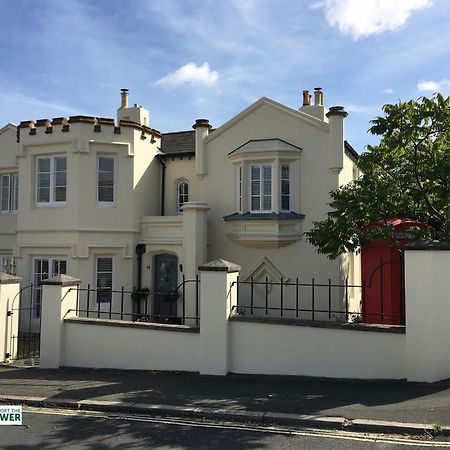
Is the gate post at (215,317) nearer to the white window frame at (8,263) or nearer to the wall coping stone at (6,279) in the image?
the wall coping stone at (6,279)

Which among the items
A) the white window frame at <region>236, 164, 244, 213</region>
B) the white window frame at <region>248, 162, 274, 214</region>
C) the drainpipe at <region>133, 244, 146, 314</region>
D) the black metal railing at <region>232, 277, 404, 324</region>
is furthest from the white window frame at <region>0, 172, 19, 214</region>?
the black metal railing at <region>232, 277, 404, 324</region>

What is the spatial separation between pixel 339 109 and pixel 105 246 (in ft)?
26.7

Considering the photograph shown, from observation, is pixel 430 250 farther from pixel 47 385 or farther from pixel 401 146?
pixel 47 385

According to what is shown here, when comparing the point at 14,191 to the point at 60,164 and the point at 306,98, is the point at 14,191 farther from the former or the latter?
the point at 306,98

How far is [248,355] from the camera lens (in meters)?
8.65

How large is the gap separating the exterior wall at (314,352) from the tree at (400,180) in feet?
6.00

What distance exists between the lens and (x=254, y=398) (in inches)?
282

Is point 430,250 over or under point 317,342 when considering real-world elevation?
over

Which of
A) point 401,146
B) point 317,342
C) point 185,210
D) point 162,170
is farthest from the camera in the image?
point 162,170

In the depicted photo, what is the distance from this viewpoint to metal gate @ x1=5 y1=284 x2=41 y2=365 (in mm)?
10906

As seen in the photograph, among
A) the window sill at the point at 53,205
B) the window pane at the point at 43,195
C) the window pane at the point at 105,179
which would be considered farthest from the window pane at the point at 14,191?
the window pane at the point at 105,179

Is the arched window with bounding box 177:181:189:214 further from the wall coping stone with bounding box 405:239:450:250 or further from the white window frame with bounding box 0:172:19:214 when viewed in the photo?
the wall coping stone with bounding box 405:239:450:250

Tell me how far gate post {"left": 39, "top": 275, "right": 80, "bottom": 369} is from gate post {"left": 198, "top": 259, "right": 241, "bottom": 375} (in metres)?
3.14

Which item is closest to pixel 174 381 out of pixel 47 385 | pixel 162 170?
pixel 47 385
